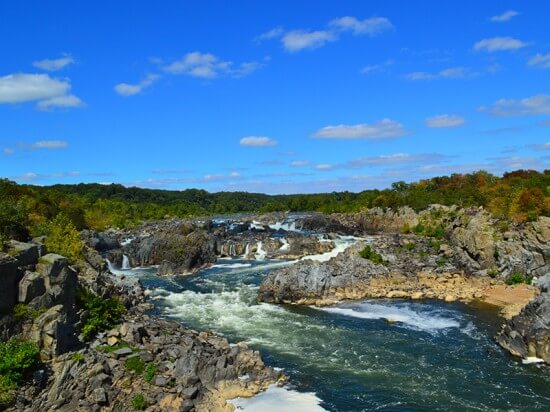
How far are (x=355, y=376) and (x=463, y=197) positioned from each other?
6925 cm

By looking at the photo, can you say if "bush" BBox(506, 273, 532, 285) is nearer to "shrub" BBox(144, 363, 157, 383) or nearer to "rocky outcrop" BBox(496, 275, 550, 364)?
"rocky outcrop" BBox(496, 275, 550, 364)

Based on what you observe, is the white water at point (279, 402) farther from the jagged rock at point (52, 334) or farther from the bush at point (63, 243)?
the bush at point (63, 243)

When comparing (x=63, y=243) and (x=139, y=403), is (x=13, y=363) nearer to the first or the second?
(x=139, y=403)

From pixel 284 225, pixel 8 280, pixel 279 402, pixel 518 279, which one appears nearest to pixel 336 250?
pixel 518 279

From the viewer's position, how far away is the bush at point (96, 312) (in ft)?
88.3

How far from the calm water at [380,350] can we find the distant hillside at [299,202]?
16362mm

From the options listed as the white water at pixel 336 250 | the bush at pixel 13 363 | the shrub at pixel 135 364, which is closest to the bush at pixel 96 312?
the shrub at pixel 135 364

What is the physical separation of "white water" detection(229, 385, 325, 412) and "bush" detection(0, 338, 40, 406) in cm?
933

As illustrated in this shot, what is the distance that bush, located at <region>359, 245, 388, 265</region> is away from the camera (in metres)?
49.8

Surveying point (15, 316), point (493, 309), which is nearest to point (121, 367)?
point (15, 316)

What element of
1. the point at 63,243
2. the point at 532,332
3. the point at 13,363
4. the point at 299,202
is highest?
the point at 299,202

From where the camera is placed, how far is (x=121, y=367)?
23812 millimetres

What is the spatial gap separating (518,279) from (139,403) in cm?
3770

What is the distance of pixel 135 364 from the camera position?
2400 centimetres
